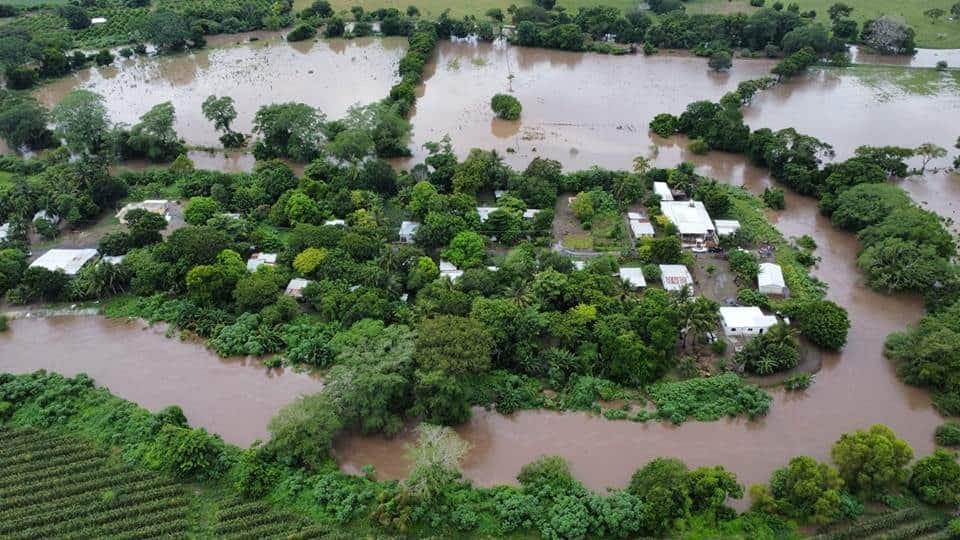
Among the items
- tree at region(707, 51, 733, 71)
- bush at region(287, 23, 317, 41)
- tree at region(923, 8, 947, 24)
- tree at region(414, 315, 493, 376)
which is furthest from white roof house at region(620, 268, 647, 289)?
tree at region(923, 8, 947, 24)

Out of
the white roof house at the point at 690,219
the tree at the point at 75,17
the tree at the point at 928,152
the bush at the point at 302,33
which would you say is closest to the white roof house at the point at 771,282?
the white roof house at the point at 690,219

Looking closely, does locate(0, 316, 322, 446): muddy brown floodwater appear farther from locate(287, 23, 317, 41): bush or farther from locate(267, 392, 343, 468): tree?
locate(287, 23, 317, 41): bush

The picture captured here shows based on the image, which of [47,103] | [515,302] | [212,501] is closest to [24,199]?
[47,103]

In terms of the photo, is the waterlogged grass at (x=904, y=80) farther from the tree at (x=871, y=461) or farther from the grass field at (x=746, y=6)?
the tree at (x=871, y=461)

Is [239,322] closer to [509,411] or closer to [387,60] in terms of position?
[509,411]

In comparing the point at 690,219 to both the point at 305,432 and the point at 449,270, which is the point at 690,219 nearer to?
the point at 449,270

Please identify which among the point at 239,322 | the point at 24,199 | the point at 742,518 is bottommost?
the point at 742,518

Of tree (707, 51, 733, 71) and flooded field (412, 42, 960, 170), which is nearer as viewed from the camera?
flooded field (412, 42, 960, 170)
